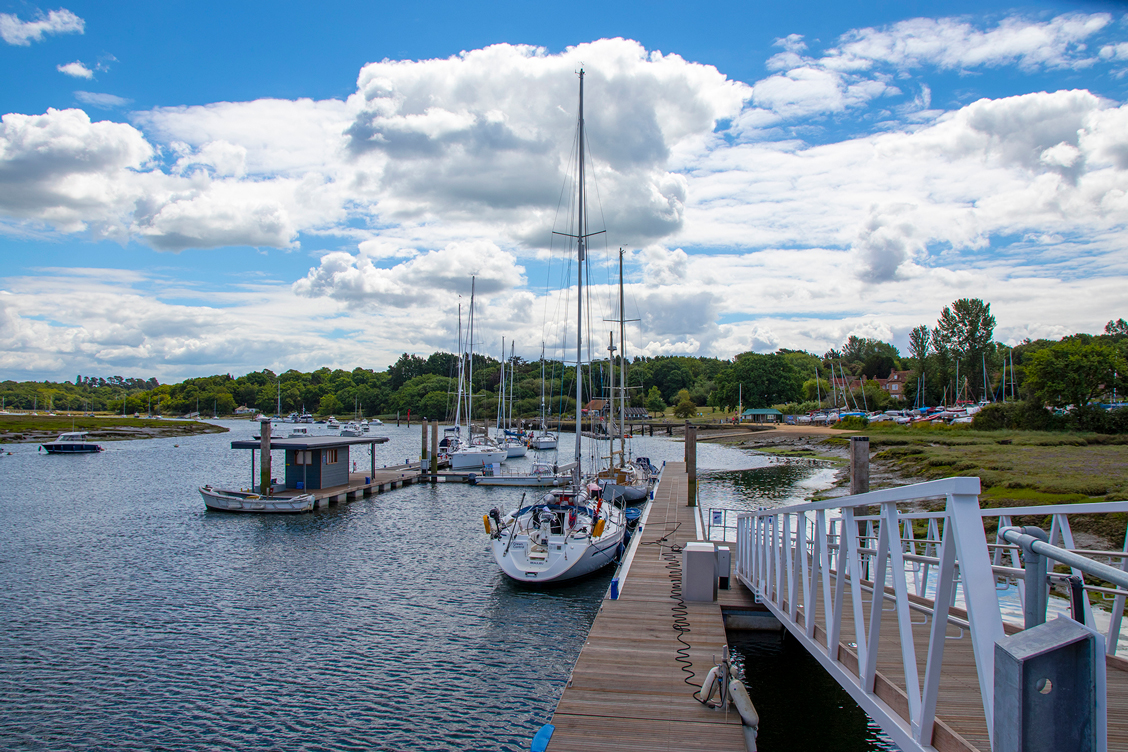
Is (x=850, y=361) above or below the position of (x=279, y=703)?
above

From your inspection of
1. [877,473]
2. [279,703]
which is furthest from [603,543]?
[877,473]

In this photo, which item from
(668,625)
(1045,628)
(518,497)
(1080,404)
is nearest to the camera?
(1045,628)

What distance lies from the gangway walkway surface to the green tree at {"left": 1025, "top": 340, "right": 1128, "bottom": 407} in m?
54.1

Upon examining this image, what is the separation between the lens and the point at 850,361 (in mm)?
165625

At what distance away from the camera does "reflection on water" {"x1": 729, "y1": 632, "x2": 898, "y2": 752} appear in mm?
11398

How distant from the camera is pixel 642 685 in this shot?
384 inches

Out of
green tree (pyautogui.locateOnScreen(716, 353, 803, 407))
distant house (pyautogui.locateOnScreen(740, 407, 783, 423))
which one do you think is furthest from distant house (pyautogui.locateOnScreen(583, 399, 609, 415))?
distant house (pyautogui.locateOnScreen(740, 407, 783, 423))

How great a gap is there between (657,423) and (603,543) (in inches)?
4058

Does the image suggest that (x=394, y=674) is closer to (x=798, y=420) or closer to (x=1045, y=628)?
(x=1045, y=628)

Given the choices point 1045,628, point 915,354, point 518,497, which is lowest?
point 518,497

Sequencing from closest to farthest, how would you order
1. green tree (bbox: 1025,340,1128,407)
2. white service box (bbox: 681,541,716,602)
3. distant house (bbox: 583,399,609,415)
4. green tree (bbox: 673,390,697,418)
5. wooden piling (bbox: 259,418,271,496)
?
white service box (bbox: 681,541,716,602) < wooden piling (bbox: 259,418,271,496) < distant house (bbox: 583,399,609,415) < green tree (bbox: 1025,340,1128,407) < green tree (bbox: 673,390,697,418)

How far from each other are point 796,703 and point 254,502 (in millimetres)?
29727

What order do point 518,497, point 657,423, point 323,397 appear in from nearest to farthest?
point 518,497
point 657,423
point 323,397

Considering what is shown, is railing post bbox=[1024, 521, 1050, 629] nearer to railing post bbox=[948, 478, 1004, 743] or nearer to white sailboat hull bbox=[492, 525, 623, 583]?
railing post bbox=[948, 478, 1004, 743]
